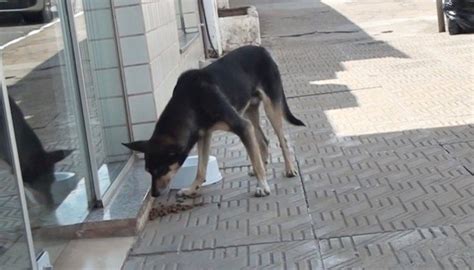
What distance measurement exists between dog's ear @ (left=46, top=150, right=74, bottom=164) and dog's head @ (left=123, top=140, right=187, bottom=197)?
0.43 metres

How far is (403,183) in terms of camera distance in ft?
19.5

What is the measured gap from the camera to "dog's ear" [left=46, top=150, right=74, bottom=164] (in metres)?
4.98

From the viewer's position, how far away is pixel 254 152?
19.5ft

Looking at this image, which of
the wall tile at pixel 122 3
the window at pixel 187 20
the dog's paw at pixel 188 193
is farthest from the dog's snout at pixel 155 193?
the window at pixel 187 20

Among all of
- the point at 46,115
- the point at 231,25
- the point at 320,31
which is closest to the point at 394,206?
the point at 46,115

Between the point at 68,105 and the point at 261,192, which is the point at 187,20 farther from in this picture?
the point at 68,105

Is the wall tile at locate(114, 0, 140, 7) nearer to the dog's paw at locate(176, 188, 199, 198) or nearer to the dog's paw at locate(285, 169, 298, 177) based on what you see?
the dog's paw at locate(176, 188, 199, 198)

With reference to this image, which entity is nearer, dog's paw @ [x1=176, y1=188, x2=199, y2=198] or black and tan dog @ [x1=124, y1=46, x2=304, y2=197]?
black and tan dog @ [x1=124, y1=46, x2=304, y2=197]

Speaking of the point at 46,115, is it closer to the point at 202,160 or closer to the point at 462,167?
the point at 202,160

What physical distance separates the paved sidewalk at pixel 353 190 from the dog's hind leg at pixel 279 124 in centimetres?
13

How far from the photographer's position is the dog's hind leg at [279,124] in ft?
21.2

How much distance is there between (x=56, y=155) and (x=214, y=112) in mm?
1242

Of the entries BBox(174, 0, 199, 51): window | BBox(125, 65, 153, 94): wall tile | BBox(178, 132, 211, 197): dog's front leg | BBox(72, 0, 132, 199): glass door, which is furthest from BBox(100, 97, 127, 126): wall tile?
A: BBox(174, 0, 199, 51): window

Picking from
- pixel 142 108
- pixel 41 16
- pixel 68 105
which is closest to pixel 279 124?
pixel 142 108
